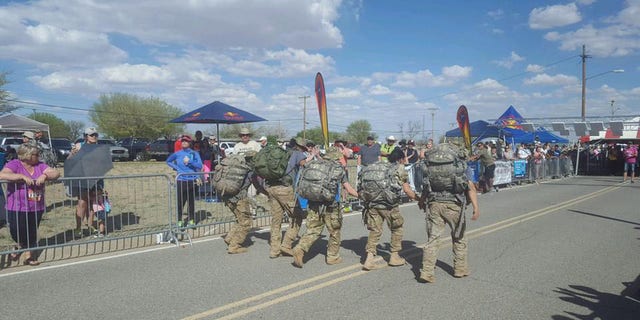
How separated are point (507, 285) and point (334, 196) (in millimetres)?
2333

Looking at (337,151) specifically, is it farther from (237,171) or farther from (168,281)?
(168,281)

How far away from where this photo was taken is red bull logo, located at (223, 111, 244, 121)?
1184 centimetres

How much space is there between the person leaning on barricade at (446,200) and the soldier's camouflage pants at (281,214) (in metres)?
1.94

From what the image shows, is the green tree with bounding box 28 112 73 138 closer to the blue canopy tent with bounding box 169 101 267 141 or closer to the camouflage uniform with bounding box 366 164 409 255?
the blue canopy tent with bounding box 169 101 267 141

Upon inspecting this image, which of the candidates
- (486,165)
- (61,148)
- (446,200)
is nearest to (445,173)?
(446,200)

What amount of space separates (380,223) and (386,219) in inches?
3.8

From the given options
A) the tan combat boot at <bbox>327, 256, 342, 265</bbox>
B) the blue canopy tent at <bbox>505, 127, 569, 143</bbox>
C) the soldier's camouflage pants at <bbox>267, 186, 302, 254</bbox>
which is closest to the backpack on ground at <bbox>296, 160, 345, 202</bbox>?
the soldier's camouflage pants at <bbox>267, 186, 302, 254</bbox>

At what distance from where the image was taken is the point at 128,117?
54.7 m

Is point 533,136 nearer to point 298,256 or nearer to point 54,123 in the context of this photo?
point 298,256

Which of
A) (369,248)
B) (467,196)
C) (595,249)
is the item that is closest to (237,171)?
(369,248)

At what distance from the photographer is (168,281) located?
5.06 meters

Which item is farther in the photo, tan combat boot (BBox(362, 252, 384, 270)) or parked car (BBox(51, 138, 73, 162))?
parked car (BBox(51, 138, 73, 162))

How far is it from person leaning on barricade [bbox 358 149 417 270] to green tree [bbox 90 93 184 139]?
53605mm

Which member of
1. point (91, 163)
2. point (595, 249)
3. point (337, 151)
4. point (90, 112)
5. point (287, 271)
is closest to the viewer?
point (287, 271)
